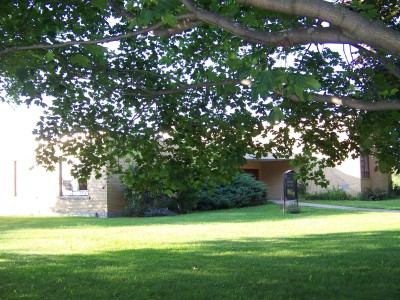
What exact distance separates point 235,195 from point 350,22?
23757mm

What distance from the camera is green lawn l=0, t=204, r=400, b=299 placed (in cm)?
800

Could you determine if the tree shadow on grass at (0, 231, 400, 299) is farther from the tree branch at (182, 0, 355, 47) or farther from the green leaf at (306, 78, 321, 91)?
the green leaf at (306, 78, 321, 91)

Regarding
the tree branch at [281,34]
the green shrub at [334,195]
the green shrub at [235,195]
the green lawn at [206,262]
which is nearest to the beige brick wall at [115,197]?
the green shrub at [235,195]

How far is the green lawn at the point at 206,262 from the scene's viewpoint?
8.00m

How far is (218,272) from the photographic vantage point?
9.34 metres

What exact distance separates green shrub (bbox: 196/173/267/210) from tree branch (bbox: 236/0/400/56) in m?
21.4

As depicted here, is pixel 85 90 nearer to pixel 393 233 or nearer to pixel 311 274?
pixel 311 274

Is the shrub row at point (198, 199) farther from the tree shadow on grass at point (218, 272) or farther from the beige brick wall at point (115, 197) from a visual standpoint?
the tree shadow on grass at point (218, 272)

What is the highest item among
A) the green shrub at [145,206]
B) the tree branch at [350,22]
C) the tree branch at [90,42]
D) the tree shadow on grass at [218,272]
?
the tree branch at [90,42]

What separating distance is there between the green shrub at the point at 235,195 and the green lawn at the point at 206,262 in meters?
9.35

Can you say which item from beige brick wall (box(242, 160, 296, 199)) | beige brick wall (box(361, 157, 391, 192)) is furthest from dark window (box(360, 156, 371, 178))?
beige brick wall (box(242, 160, 296, 199))

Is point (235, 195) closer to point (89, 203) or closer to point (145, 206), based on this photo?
point (145, 206)

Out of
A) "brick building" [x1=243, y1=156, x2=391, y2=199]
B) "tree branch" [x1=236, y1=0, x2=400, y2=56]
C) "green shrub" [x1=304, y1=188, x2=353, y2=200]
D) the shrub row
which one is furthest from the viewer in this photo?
"brick building" [x1=243, y1=156, x2=391, y2=199]

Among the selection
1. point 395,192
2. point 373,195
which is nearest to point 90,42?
point 373,195
